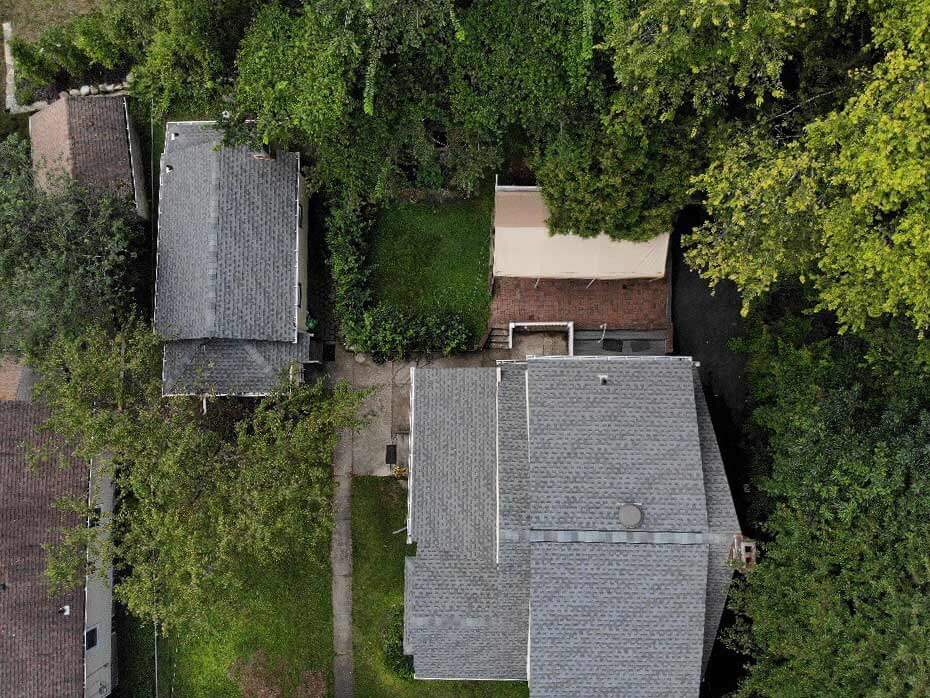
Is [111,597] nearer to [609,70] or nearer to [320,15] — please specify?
[320,15]

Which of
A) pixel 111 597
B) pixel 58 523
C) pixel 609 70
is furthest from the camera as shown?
pixel 111 597

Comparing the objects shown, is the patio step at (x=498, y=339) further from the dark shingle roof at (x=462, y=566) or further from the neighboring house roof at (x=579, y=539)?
the neighboring house roof at (x=579, y=539)

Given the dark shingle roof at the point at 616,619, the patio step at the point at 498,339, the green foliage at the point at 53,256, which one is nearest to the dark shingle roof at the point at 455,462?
the dark shingle roof at the point at 616,619

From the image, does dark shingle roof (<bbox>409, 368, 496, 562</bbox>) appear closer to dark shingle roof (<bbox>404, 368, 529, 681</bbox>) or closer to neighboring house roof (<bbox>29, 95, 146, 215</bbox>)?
dark shingle roof (<bbox>404, 368, 529, 681</bbox>)

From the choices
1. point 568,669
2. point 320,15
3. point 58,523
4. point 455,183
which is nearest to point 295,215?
point 455,183

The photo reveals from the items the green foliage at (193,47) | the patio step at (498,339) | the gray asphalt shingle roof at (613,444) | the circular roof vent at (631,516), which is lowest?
the circular roof vent at (631,516)

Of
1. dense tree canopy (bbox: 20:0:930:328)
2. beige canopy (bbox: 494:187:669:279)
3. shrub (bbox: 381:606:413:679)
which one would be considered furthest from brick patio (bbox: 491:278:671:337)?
shrub (bbox: 381:606:413:679)

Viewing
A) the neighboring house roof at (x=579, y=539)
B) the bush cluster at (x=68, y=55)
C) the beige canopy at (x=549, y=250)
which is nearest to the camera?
the neighboring house roof at (x=579, y=539)
